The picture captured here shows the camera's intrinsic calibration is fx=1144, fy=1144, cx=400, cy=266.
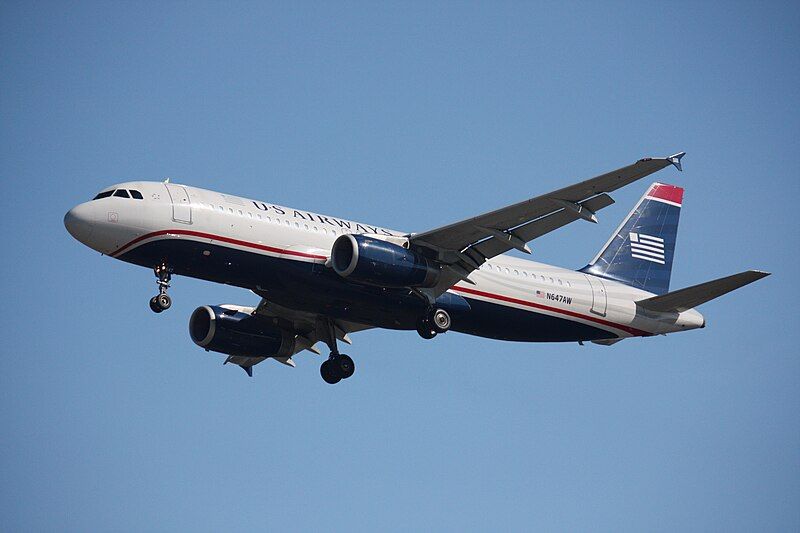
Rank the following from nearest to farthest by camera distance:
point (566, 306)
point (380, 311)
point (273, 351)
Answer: point (380, 311) → point (566, 306) → point (273, 351)

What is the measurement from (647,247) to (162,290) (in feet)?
65.7

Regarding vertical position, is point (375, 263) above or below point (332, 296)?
above

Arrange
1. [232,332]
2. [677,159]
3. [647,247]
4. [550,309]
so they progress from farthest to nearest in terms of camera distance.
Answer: [647,247] < [232,332] < [550,309] < [677,159]

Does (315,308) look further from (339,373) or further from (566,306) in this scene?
(566,306)

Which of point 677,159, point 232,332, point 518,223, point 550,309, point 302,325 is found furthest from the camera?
point 302,325

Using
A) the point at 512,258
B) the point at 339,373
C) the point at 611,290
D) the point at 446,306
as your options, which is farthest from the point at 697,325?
the point at 339,373

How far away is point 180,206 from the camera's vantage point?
117ft

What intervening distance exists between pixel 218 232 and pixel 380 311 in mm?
6370

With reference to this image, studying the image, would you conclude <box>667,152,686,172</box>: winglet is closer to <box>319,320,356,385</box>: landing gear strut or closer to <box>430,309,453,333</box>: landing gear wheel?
<box>430,309,453,333</box>: landing gear wheel

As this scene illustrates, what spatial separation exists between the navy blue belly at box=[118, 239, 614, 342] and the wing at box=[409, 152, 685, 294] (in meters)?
1.58

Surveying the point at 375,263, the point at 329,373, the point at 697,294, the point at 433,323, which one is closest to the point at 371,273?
the point at 375,263

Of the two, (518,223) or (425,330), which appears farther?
(425,330)

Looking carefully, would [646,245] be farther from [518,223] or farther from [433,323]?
[433,323]

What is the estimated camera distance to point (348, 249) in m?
36.0
